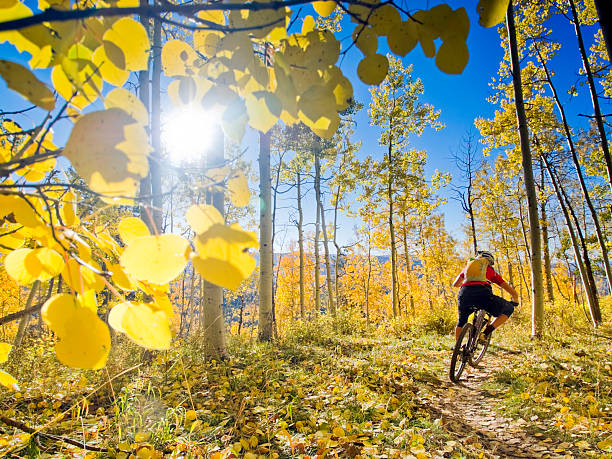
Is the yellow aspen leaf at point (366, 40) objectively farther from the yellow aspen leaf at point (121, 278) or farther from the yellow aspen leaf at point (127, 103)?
the yellow aspen leaf at point (121, 278)

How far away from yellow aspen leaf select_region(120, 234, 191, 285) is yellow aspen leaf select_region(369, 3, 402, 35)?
0.48 meters

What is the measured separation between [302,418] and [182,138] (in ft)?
9.03

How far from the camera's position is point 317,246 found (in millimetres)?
13477

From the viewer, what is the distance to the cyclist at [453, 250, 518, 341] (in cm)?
A: 414

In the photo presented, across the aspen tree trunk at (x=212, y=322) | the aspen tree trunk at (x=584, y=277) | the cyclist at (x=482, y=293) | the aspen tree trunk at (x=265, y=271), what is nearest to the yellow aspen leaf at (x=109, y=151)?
the aspen tree trunk at (x=212, y=322)

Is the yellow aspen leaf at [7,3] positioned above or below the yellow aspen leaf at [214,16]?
below

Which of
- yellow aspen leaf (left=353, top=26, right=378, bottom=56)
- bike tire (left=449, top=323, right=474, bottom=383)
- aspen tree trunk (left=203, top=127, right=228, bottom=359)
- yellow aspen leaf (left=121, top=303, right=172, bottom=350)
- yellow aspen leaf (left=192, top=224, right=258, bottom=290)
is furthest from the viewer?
aspen tree trunk (left=203, top=127, right=228, bottom=359)

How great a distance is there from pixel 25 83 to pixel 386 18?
523mm

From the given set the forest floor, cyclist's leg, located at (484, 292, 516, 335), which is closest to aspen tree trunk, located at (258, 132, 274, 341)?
the forest floor

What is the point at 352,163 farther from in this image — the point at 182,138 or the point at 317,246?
the point at 182,138

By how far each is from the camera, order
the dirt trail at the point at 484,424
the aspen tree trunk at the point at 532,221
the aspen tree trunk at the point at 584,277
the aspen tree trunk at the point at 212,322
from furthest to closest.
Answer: the aspen tree trunk at the point at 584,277, the aspen tree trunk at the point at 532,221, the aspen tree trunk at the point at 212,322, the dirt trail at the point at 484,424

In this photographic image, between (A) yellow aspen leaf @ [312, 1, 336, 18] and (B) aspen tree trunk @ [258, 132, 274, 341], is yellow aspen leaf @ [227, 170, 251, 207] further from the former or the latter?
(B) aspen tree trunk @ [258, 132, 274, 341]

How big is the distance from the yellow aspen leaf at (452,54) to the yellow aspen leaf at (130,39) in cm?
45

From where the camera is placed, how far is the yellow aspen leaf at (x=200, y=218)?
347 millimetres
